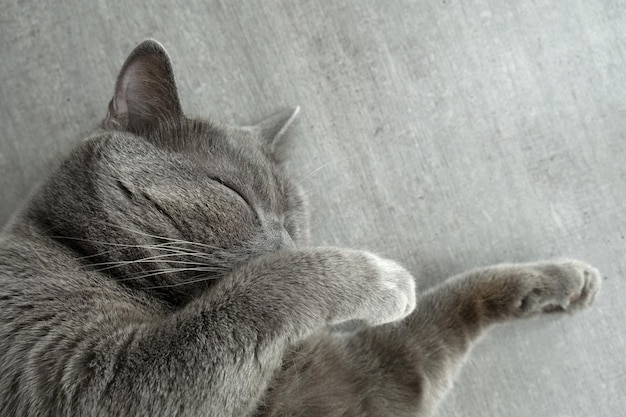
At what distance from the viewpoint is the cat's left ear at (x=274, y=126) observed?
1549 millimetres

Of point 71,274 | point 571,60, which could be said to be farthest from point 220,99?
point 571,60

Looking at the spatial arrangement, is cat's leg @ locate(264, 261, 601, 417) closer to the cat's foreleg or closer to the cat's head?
the cat's foreleg

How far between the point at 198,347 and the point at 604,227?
1.34 metres

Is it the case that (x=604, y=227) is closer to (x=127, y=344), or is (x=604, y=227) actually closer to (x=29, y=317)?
(x=127, y=344)

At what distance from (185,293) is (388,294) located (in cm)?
45

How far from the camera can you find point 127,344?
1.05 metres

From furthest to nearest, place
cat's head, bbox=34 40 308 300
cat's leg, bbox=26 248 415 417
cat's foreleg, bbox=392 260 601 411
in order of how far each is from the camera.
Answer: cat's foreleg, bbox=392 260 601 411, cat's head, bbox=34 40 308 300, cat's leg, bbox=26 248 415 417

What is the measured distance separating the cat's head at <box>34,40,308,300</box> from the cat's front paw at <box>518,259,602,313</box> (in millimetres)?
759

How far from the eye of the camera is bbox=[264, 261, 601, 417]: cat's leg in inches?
54.3

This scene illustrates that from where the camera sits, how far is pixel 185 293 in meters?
1.25

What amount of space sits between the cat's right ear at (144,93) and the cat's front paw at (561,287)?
109 cm

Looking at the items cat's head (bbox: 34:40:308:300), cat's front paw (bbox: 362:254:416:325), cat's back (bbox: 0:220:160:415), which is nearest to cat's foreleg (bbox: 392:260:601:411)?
cat's front paw (bbox: 362:254:416:325)

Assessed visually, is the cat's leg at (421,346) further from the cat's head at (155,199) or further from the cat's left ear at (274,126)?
the cat's left ear at (274,126)

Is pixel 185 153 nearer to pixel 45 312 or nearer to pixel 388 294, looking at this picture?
pixel 45 312
